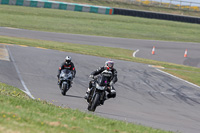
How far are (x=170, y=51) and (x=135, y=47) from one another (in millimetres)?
3404

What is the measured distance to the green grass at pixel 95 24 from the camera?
4394 centimetres

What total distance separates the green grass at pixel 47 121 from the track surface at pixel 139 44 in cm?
2372

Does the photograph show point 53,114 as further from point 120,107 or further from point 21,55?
point 21,55

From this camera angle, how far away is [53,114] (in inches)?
358

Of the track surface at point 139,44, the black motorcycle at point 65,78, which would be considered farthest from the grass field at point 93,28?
the black motorcycle at point 65,78

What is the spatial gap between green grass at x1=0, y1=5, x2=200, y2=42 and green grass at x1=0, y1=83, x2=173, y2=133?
33.3 meters

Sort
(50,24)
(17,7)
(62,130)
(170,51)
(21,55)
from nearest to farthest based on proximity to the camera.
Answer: (62,130), (21,55), (170,51), (50,24), (17,7)

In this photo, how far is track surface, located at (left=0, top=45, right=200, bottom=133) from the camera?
42.2 ft

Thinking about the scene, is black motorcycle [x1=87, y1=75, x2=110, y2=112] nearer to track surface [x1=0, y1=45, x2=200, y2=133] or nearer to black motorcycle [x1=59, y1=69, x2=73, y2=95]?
track surface [x1=0, y1=45, x2=200, y2=133]

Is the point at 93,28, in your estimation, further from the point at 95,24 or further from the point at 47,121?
the point at 47,121

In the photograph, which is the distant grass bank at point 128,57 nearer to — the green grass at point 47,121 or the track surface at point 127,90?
the track surface at point 127,90

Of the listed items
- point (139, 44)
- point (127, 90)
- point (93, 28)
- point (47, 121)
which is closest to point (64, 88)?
point (127, 90)

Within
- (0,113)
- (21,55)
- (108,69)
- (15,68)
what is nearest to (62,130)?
(0,113)

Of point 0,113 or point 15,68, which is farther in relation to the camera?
point 15,68
